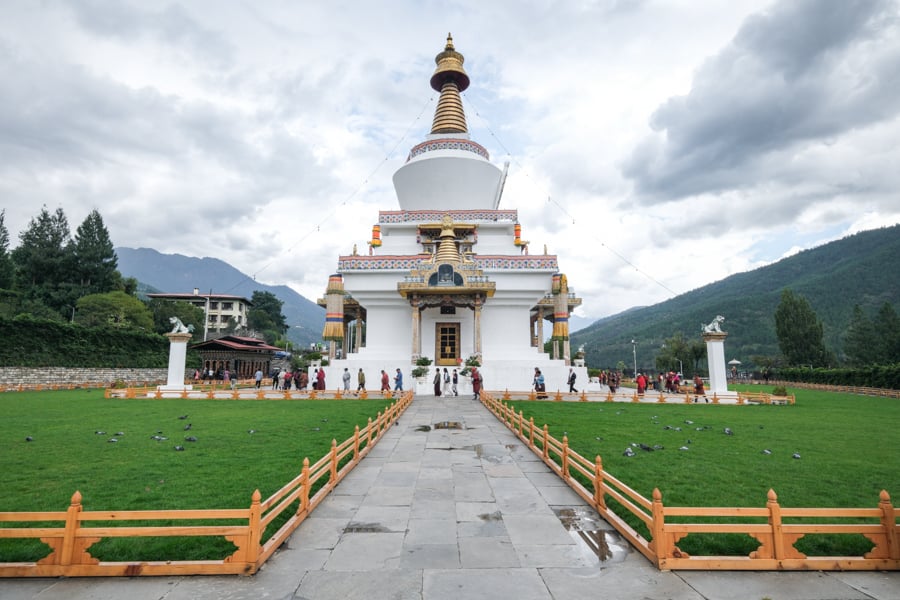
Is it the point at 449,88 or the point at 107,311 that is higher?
the point at 449,88

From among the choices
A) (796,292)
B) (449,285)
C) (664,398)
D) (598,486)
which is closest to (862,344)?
(664,398)

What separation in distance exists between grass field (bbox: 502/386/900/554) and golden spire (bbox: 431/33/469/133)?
2362cm

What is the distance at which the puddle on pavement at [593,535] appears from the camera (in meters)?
5.25

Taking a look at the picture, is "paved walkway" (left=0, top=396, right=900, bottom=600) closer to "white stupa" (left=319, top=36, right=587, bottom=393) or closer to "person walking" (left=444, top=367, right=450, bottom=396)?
"person walking" (left=444, top=367, right=450, bottom=396)

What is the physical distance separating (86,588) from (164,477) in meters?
3.78

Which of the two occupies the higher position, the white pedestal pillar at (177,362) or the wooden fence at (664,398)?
the white pedestal pillar at (177,362)

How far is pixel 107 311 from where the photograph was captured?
43219mm

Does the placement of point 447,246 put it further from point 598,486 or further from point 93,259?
point 93,259

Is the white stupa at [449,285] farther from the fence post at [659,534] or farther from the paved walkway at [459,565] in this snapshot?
the fence post at [659,534]

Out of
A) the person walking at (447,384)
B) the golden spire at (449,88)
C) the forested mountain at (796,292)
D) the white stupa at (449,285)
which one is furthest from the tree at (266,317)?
the forested mountain at (796,292)

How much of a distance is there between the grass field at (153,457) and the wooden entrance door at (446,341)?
35.5 feet

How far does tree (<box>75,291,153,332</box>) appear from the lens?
139 feet

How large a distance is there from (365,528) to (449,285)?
2036cm

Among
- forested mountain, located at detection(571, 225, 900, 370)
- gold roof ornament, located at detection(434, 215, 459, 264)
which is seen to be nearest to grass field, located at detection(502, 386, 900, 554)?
gold roof ornament, located at detection(434, 215, 459, 264)
